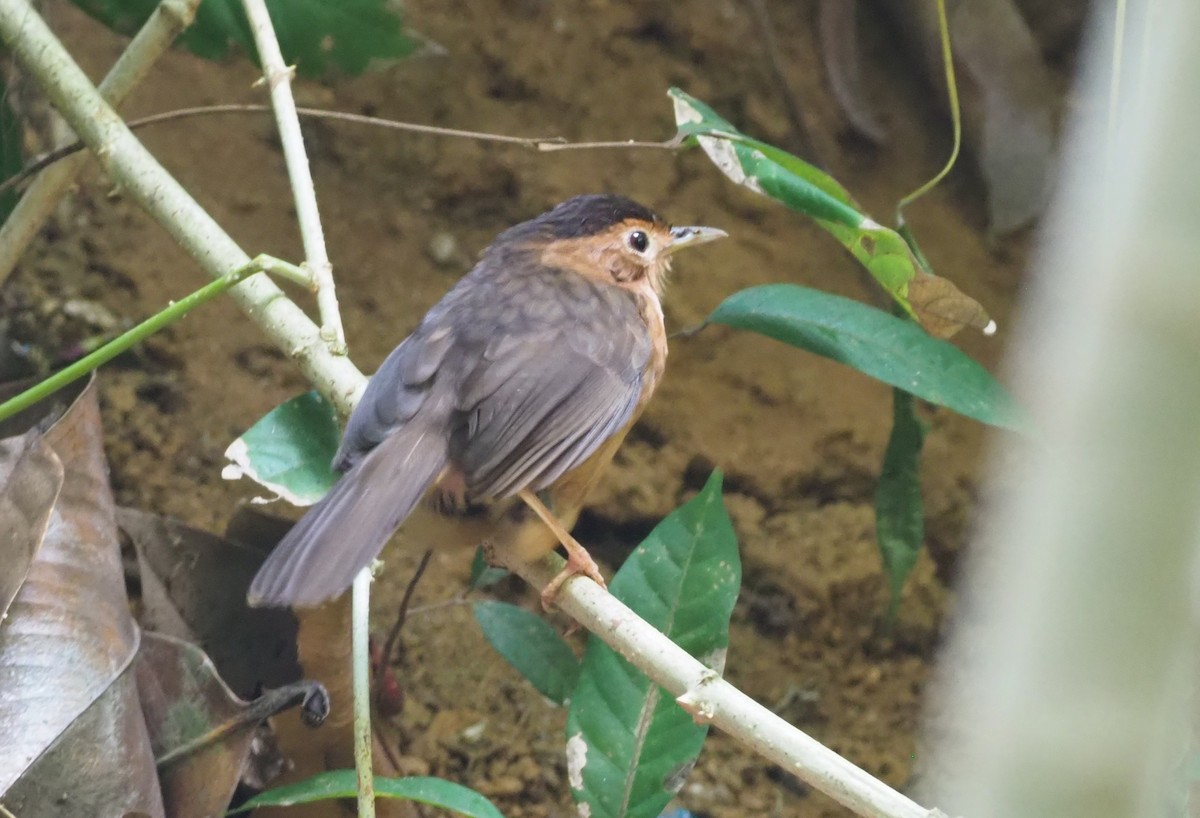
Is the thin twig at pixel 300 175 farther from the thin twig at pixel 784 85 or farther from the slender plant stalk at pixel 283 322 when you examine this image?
the thin twig at pixel 784 85

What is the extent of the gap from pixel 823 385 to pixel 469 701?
63.0 inches

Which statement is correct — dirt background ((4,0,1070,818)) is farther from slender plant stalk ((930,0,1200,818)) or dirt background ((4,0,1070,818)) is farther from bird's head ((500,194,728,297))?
slender plant stalk ((930,0,1200,818))

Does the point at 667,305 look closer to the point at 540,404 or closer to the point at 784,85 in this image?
the point at 784,85

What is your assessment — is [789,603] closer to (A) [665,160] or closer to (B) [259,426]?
(A) [665,160]

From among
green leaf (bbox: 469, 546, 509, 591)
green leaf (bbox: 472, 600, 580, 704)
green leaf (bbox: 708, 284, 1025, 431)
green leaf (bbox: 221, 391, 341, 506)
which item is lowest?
green leaf (bbox: 472, 600, 580, 704)

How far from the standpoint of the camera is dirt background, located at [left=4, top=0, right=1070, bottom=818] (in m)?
3.21

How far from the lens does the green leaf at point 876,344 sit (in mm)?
2309

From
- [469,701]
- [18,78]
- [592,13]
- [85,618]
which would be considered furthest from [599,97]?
[85,618]

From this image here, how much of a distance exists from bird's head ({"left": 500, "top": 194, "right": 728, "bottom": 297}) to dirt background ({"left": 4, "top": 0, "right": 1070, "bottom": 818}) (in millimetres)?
979

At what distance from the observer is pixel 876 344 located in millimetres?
2426

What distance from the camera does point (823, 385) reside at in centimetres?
383

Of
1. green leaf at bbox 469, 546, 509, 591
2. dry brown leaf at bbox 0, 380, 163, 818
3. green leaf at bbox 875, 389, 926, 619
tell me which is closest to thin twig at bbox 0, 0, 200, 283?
dry brown leaf at bbox 0, 380, 163, 818

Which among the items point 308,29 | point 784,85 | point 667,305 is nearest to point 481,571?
point 308,29

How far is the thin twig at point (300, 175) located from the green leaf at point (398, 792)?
818 millimetres
